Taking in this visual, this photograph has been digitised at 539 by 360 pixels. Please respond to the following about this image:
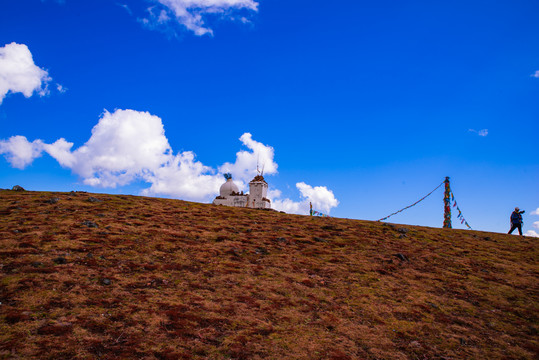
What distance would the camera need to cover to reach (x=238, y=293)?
11.7 meters

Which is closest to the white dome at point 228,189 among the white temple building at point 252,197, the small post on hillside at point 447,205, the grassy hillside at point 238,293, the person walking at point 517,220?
the white temple building at point 252,197

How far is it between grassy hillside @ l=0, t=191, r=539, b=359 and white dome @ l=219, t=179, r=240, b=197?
4593 cm

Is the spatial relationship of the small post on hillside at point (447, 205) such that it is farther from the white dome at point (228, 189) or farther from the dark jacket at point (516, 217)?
the white dome at point (228, 189)

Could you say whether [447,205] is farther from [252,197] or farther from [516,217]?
[252,197]

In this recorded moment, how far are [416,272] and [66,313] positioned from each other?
16.1m

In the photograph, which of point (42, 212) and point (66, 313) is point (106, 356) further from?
point (42, 212)

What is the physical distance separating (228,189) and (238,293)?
56729 mm

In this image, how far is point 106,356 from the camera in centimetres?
724

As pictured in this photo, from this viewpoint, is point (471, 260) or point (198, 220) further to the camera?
point (198, 220)

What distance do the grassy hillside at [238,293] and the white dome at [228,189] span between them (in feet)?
151

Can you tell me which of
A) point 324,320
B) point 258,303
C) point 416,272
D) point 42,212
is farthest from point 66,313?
point 416,272

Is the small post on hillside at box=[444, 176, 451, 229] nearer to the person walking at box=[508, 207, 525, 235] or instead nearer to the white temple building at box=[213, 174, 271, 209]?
the person walking at box=[508, 207, 525, 235]

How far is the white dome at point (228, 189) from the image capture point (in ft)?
221

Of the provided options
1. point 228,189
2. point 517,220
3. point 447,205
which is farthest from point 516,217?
point 228,189
